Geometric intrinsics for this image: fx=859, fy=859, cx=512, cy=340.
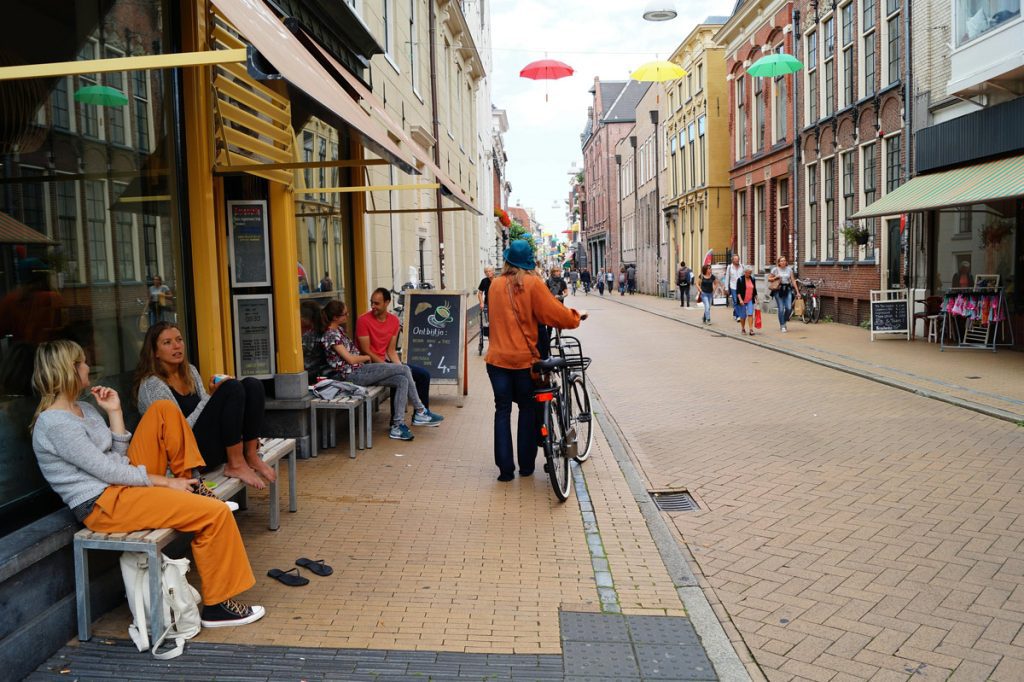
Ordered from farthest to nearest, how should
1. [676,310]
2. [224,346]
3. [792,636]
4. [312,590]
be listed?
1. [676,310]
2. [224,346]
3. [312,590]
4. [792,636]

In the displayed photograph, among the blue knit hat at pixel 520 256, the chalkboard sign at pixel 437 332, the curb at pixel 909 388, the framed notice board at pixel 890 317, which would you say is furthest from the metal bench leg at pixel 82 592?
the framed notice board at pixel 890 317

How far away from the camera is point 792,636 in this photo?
12.3 ft

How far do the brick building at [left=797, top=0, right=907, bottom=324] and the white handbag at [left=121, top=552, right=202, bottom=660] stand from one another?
56.7ft

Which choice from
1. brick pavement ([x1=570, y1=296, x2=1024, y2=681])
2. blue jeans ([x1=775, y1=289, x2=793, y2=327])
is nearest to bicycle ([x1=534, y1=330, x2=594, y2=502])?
brick pavement ([x1=570, y1=296, x2=1024, y2=681])

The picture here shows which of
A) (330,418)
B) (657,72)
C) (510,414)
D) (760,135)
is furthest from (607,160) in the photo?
(510,414)

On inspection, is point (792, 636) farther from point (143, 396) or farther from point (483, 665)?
point (143, 396)

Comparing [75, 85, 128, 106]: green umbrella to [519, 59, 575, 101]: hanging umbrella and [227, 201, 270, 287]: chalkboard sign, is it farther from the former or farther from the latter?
[519, 59, 575, 101]: hanging umbrella

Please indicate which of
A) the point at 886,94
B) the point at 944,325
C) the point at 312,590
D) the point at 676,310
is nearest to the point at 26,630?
the point at 312,590

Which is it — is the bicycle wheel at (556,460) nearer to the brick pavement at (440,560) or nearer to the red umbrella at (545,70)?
the brick pavement at (440,560)

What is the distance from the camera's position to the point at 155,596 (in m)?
3.68

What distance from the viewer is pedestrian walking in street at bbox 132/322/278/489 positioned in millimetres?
4609

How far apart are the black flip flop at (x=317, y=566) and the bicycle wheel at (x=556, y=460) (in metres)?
1.75

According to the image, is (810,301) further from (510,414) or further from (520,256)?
(520,256)

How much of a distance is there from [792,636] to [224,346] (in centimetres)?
475
